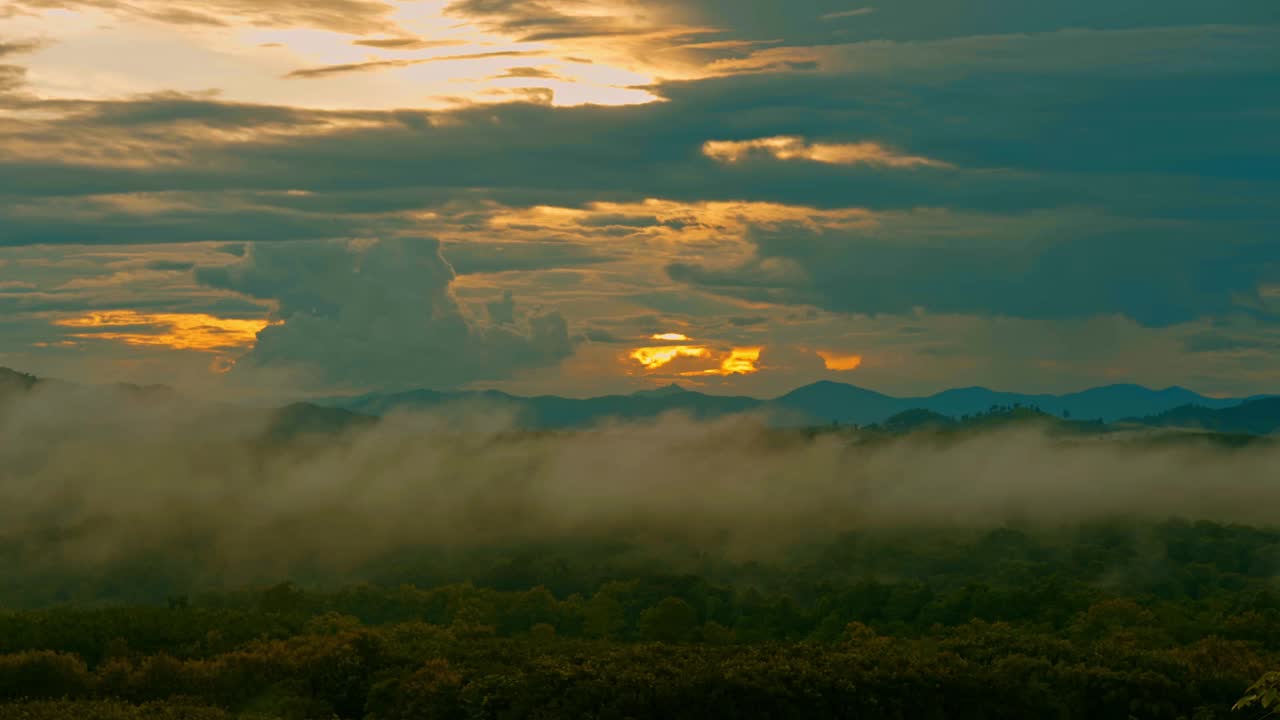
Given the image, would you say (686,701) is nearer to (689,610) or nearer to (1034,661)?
(1034,661)

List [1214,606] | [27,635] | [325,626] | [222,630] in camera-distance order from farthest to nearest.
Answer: [1214,606]
[325,626]
[222,630]
[27,635]

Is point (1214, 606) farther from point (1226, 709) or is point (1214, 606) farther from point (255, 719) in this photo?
point (255, 719)

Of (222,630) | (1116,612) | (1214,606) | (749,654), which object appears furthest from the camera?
(1214,606)

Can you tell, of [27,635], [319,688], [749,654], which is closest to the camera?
[319,688]

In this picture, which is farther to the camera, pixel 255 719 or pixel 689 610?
pixel 689 610

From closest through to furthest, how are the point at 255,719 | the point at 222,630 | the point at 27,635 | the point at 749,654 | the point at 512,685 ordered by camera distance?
the point at 255,719 → the point at 512,685 → the point at 749,654 → the point at 27,635 → the point at 222,630

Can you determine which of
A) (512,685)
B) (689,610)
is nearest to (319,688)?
(512,685)

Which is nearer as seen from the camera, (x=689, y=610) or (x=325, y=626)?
(x=325, y=626)

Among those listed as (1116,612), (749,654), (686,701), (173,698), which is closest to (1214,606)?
(1116,612)
